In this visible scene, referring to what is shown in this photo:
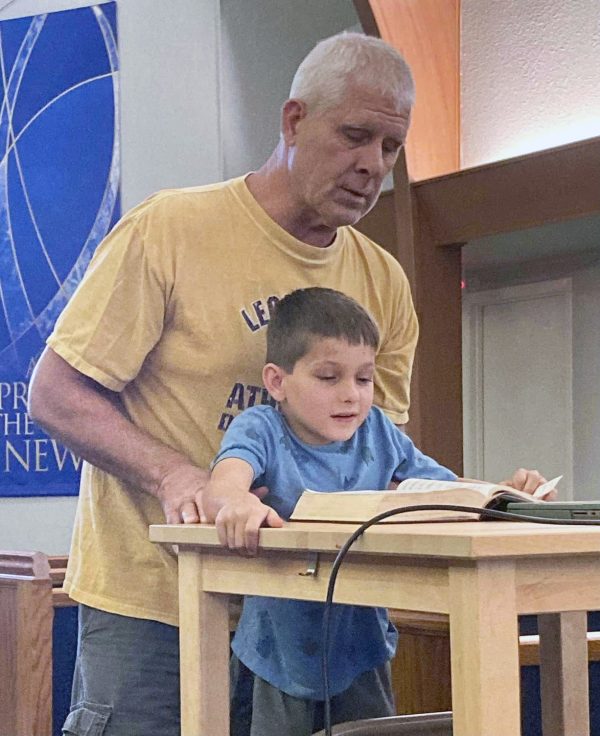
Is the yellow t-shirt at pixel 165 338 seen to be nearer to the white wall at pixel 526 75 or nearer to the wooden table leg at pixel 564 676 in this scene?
the wooden table leg at pixel 564 676

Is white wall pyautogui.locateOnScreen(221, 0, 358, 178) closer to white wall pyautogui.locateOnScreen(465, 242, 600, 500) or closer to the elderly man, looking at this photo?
white wall pyautogui.locateOnScreen(465, 242, 600, 500)

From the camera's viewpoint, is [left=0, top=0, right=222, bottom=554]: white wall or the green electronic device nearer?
the green electronic device

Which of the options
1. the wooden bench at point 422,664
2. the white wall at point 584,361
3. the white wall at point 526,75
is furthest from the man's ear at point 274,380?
the white wall at point 584,361

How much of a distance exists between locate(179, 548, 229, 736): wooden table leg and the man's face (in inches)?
24.4

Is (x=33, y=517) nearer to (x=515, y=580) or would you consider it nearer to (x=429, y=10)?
(x=429, y=10)

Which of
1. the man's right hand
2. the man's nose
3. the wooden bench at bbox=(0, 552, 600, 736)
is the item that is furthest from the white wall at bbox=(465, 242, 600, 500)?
the man's right hand

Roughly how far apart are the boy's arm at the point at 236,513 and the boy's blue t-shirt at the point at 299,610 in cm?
10

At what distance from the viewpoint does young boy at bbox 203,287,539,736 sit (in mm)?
1735

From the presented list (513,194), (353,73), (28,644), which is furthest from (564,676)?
(513,194)

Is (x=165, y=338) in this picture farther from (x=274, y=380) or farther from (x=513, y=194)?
Result: (x=513, y=194)

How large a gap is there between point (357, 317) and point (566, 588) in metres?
0.67

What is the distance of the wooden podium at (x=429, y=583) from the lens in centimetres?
117

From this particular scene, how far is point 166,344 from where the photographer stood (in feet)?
6.28

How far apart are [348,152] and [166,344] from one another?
15.1 inches
